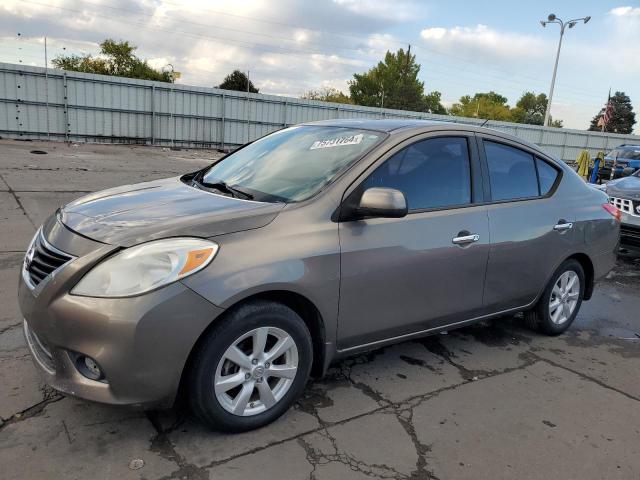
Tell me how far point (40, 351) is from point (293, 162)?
1834 mm

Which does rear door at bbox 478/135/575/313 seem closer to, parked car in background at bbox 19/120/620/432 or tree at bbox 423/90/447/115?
parked car in background at bbox 19/120/620/432

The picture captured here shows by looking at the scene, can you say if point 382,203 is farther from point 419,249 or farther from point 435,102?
point 435,102

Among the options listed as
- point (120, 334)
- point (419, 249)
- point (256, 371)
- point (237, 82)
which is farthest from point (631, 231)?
point (237, 82)

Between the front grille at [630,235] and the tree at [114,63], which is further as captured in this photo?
the tree at [114,63]

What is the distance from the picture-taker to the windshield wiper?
10.5ft

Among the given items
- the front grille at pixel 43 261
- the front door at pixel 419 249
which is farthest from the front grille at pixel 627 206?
the front grille at pixel 43 261

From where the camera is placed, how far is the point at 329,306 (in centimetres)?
293

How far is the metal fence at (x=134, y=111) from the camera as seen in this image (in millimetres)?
17281

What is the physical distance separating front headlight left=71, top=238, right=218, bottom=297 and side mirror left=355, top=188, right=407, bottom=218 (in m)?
0.92

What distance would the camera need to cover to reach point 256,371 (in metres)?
2.75

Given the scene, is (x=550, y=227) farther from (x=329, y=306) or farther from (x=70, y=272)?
(x=70, y=272)

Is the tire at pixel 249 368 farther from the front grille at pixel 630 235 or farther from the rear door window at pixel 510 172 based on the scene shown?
the front grille at pixel 630 235

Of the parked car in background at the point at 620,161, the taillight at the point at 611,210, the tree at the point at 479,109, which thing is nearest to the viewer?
the taillight at the point at 611,210

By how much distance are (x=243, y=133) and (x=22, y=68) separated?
820cm
